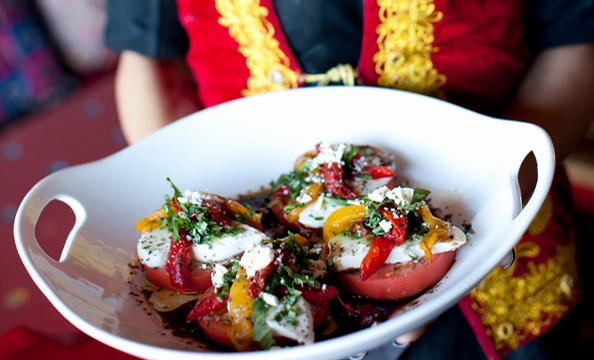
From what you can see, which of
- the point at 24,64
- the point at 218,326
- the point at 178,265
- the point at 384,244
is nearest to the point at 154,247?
the point at 178,265

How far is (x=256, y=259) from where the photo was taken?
2.03 feet

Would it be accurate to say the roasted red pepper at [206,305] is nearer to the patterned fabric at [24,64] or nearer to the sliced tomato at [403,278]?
the sliced tomato at [403,278]

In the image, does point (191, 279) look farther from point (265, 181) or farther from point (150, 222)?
point (265, 181)

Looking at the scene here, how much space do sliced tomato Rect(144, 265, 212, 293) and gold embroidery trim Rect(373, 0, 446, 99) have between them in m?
0.41

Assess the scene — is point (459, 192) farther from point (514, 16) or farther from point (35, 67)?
point (35, 67)

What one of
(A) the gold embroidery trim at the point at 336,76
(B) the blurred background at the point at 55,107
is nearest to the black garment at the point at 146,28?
(A) the gold embroidery trim at the point at 336,76

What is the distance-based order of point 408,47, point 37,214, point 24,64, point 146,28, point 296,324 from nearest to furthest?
point 296,324 → point 37,214 → point 408,47 → point 146,28 → point 24,64

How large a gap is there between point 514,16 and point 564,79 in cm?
13

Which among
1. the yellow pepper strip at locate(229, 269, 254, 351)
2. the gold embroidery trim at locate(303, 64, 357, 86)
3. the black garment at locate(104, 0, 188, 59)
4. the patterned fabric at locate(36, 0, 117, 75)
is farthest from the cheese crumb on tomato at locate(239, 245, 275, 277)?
the patterned fabric at locate(36, 0, 117, 75)

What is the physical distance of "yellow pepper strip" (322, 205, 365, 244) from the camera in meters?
0.70

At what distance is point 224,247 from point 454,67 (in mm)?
436

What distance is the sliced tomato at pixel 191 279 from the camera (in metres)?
0.70

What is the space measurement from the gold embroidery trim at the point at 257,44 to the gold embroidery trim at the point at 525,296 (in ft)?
1.41

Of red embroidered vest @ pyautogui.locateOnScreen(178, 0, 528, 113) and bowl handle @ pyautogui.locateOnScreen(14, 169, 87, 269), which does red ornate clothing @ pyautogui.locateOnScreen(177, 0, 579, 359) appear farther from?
bowl handle @ pyautogui.locateOnScreen(14, 169, 87, 269)
